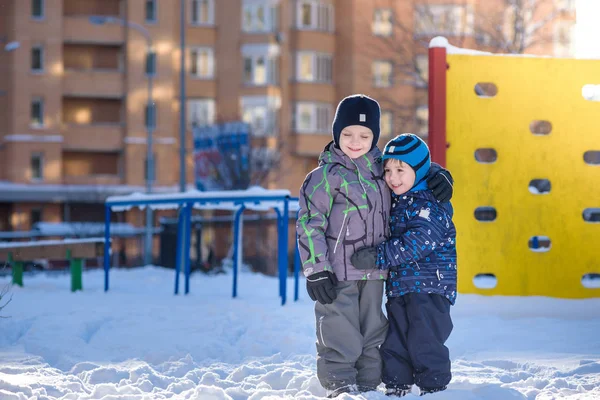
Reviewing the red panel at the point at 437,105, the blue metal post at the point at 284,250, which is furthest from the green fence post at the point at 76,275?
the red panel at the point at 437,105

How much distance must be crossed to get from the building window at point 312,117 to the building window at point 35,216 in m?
11.8

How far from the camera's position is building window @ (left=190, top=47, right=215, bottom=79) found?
41.7 metres

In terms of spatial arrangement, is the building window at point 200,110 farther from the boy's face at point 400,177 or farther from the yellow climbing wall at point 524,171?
the boy's face at point 400,177

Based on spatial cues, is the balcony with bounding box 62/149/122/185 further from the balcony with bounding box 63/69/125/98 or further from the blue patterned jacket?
the blue patterned jacket

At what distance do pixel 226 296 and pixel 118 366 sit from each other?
564 cm

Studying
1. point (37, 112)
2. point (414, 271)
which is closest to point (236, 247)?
point (414, 271)

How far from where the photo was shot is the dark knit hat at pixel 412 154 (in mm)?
5125

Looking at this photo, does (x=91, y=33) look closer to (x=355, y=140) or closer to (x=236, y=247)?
(x=236, y=247)

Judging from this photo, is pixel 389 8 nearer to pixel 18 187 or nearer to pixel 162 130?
pixel 162 130

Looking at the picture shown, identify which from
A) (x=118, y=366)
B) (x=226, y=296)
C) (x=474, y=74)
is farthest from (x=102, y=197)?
(x=118, y=366)

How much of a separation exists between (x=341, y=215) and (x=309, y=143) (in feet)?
121

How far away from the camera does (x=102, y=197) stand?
38.8 meters

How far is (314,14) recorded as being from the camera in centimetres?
4244

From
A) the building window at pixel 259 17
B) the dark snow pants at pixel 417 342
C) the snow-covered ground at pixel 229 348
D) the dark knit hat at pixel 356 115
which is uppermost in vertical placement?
the building window at pixel 259 17
